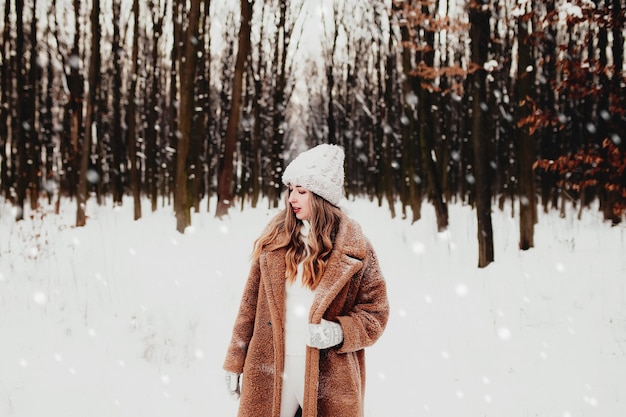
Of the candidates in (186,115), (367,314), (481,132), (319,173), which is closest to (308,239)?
(319,173)

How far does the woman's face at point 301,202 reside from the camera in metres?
2.53

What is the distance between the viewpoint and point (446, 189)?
2161cm

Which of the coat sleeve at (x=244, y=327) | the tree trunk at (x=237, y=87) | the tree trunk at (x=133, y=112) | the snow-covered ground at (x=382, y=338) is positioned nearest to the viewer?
the coat sleeve at (x=244, y=327)

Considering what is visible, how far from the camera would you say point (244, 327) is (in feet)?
8.37

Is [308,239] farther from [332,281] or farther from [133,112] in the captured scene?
[133,112]

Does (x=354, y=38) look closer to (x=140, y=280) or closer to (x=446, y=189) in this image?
(x=446, y=189)

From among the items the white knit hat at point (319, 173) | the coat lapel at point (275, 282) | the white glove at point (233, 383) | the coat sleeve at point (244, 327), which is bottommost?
the white glove at point (233, 383)

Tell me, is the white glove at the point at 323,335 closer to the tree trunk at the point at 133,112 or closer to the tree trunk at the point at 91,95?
the tree trunk at the point at 91,95

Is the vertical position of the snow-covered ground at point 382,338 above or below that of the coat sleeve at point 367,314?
below

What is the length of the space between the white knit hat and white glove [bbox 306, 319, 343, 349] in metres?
0.70

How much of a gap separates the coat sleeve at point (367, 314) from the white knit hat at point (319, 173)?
1.31 feet

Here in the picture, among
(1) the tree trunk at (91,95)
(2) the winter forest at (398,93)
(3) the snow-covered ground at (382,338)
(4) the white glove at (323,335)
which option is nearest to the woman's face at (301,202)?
(3) the snow-covered ground at (382,338)

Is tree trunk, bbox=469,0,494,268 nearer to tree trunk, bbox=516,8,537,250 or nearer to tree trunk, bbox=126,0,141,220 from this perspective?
tree trunk, bbox=516,8,537,250

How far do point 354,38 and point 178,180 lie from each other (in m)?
18.2
